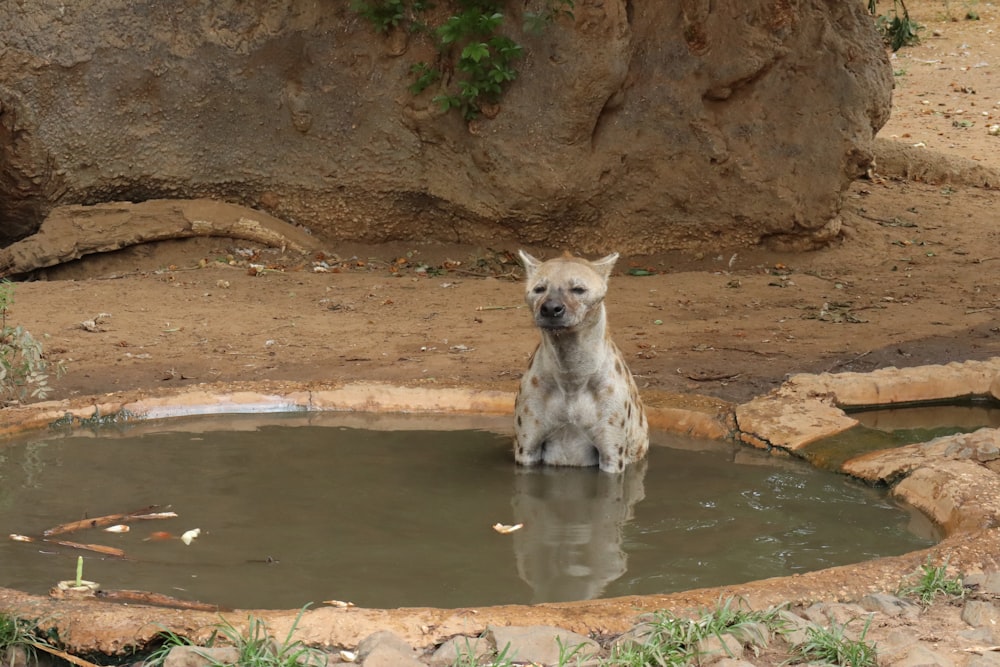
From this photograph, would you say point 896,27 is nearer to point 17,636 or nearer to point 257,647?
point 257,647

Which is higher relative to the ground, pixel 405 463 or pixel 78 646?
pixel 405 463

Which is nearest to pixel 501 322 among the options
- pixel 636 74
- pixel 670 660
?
pixel 636 74

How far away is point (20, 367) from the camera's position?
23.4 feet

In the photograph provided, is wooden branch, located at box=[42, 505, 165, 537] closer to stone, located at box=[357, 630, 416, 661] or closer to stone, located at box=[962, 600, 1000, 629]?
stone, located at box=[357, 630, 416, 661]

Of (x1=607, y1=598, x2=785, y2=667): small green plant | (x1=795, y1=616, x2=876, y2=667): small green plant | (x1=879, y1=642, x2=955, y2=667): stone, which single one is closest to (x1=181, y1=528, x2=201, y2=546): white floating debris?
(x1=607, y1=598, x2=785, y2=667): small green plant

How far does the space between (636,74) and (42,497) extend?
7661 mm

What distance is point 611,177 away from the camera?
11664 millimetres

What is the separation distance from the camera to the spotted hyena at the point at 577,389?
20.5 feet

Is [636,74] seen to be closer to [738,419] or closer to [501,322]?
[501,322]

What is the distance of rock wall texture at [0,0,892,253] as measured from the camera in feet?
37.8

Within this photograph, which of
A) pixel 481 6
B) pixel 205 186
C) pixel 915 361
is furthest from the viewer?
pixel 205 186

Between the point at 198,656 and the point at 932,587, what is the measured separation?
8.51 ft

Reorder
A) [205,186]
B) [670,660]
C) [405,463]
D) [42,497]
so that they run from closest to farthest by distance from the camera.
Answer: [670,660] < [42,497] < [405,463] < [205,186]

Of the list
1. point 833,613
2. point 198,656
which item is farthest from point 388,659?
point 833,613
